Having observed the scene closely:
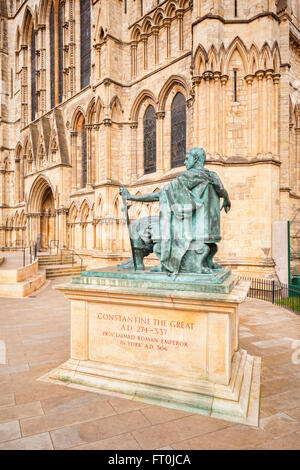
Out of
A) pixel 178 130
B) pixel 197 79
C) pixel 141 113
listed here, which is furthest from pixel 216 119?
pixel 141 113

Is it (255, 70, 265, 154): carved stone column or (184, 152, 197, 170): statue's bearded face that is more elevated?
(255, 70, 265, 154): carved stone column

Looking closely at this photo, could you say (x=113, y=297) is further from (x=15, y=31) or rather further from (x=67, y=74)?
(x=15, y=31)

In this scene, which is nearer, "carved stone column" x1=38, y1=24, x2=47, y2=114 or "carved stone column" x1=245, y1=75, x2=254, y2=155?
"carved stone column" x1=245, y1=75, x2=254, y2=155

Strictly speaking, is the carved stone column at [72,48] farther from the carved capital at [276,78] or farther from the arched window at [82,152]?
the carved capital at [276,78]

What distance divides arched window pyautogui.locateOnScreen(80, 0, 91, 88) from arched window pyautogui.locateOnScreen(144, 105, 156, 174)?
6.28 metres

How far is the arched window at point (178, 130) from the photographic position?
1465 centimetres

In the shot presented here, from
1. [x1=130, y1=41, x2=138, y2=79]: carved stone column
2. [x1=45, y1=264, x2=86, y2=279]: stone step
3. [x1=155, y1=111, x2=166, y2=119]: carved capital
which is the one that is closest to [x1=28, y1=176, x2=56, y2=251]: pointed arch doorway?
[x1=45, y1=264, x2=86, y2=279]: stone step

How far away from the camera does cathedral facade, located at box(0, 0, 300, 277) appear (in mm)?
11383

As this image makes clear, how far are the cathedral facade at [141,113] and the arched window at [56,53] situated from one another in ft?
0.33

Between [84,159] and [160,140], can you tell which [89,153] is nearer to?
[84,159]

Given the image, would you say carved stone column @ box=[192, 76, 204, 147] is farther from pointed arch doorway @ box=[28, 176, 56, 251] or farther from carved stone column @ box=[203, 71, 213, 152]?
pointed arch doorway @ box=[28, 176, 56, 251]

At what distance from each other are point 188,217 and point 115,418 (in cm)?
230

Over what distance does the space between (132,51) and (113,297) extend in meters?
16.5

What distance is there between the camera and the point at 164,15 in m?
14.9
